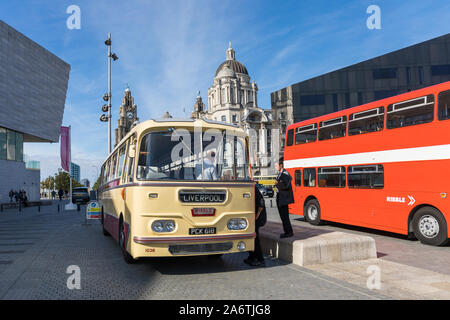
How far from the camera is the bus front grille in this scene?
6168 millimetres

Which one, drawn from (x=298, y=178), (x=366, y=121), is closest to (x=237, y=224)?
(x=366, y=121)

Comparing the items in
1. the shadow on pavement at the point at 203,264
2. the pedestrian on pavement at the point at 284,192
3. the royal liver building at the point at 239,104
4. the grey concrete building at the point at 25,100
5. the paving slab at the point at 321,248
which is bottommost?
the shadow on pavement at the point at 203,264

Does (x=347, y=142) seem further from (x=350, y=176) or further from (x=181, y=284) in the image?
(x=181, y=284)

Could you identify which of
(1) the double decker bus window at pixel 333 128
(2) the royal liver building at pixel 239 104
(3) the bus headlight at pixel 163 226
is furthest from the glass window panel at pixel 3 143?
(2) the royal liver building at pixel 239 104

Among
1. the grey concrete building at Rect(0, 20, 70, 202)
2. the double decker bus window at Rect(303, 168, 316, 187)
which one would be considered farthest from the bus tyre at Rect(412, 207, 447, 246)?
the grey concrete building at Rect(0, 20, 70, 202)

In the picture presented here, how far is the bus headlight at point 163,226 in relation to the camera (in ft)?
20.1

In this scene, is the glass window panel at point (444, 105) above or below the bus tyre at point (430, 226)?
above

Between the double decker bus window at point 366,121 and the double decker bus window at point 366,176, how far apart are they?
113 centimetres

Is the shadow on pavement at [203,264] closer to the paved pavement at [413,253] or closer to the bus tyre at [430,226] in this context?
the paved pavement at [413,253]

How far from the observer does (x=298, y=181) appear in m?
15.1

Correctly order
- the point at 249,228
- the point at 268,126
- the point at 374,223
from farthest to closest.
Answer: the point at 268,126
the point at 374,223
the point at 249,228

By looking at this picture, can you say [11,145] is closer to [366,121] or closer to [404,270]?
[366,121]
